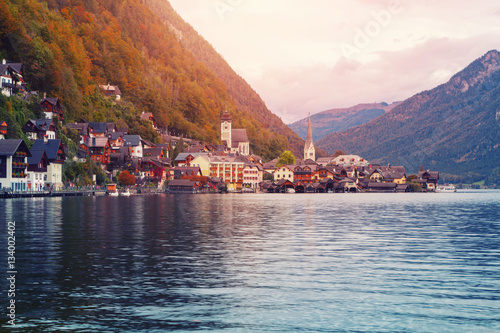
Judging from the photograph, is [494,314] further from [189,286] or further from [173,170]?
[173,170]

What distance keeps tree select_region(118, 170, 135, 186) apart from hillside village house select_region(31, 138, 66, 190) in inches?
987

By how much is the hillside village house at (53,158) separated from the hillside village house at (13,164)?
7.41 meters

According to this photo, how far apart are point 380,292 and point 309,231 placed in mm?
25338

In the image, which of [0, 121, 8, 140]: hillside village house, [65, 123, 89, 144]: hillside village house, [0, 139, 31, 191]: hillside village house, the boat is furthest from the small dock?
[65, 123, 89, 144]: hillside village house

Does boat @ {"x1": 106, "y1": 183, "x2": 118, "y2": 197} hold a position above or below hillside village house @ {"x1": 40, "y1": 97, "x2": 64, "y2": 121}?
below

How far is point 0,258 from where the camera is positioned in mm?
28094

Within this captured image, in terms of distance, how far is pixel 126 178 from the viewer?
150 meters

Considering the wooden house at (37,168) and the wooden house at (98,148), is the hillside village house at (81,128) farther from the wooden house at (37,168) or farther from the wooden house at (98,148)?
the wooden house at (37,168)

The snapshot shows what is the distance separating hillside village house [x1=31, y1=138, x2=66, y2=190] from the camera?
392 ft

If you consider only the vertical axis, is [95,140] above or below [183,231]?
above

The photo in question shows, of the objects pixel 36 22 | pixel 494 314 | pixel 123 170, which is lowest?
pixel 494 314

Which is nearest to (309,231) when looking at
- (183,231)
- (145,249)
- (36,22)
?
(183,231)

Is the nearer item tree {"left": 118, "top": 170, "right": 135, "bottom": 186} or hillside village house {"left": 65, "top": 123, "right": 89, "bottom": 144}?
hillside village house {"left": 65, "top": 123, "right": 89, "bottom": 144}

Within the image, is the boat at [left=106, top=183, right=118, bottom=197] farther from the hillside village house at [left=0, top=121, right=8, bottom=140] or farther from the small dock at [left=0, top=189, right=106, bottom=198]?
the hillside village house at [left=0, top=121, right=8, bottom=140]
